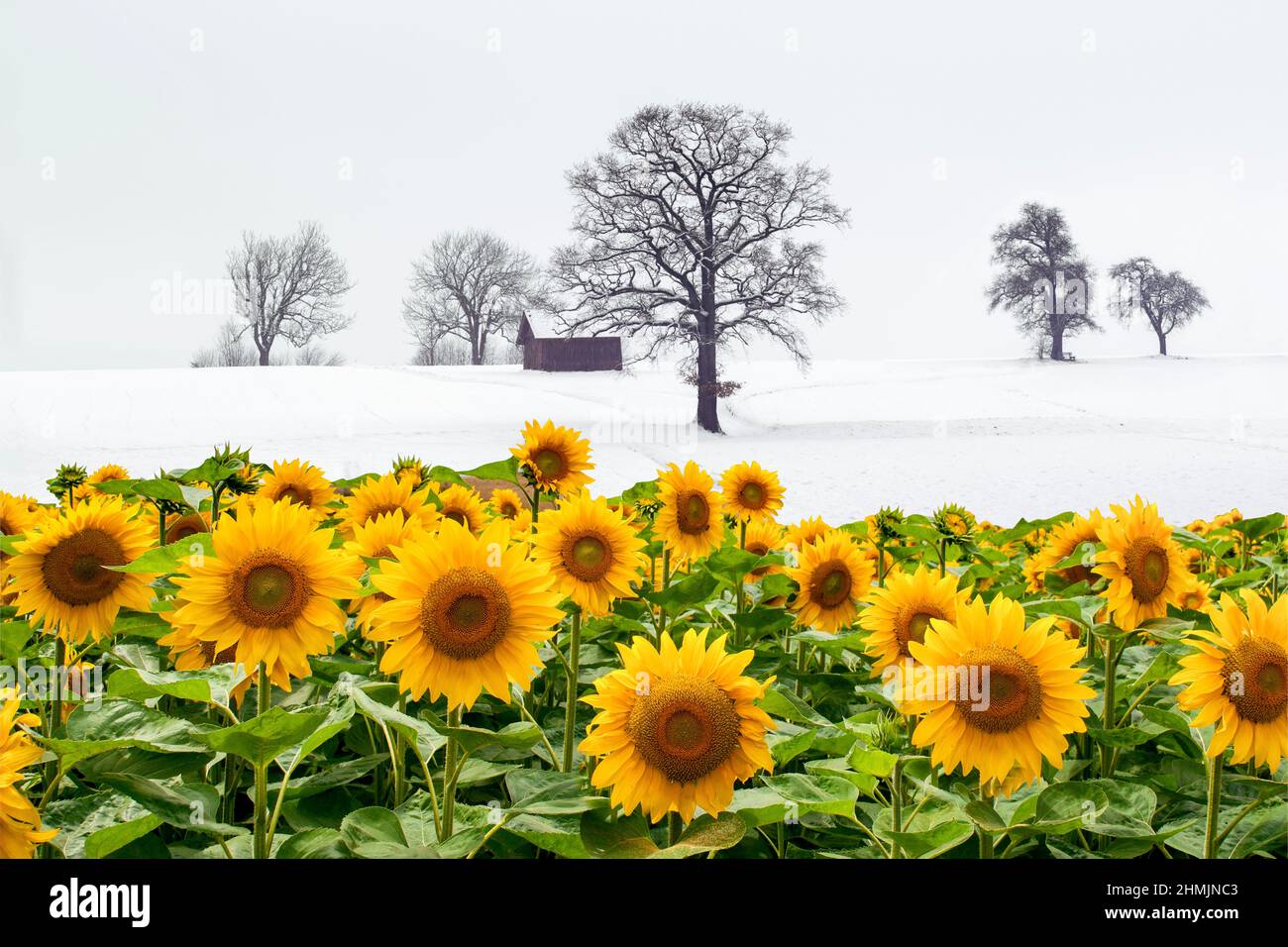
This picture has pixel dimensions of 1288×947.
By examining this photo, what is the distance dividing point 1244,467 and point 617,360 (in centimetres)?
1923

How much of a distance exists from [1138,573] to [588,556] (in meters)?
0.78

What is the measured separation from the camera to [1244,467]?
20.0 m

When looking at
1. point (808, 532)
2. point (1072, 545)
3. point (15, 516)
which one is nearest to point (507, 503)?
point (808, 532)

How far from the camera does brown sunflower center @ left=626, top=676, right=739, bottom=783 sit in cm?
97

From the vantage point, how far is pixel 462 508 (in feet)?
6.15

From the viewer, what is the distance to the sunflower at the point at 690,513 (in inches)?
78.3

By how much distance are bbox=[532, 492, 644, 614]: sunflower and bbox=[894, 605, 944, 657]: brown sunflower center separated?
0.37 m

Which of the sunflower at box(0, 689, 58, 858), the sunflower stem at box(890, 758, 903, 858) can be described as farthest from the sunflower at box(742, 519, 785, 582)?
the sunflower at box(0, 689, 58, 858)

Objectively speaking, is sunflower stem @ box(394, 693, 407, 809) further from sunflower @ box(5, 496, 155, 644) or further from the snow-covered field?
the snow-covered field

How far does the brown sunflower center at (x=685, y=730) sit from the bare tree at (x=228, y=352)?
4044cm

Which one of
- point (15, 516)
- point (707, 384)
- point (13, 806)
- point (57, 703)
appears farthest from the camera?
point (707, 384)

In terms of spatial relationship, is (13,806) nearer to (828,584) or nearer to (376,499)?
(376,499)

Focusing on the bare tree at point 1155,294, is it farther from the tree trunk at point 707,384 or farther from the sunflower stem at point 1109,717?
the sunflower stem at point 1109,717
